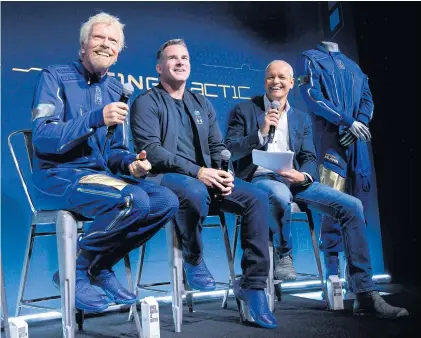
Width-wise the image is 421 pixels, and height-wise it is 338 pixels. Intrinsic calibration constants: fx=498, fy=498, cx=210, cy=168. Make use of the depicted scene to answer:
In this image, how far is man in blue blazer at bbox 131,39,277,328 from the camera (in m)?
2.19

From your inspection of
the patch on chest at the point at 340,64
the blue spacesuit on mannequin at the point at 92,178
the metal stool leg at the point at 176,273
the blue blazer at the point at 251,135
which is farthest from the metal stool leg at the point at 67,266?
the patch on chest at the point at 340,64

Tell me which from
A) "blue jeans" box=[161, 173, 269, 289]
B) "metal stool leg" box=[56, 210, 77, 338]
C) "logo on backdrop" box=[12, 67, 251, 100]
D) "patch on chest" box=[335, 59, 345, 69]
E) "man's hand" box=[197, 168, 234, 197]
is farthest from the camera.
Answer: "patch on chest" box=[335, 59, 345, 69]

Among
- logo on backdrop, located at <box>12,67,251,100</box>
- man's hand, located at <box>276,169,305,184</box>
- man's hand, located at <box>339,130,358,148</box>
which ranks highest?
logo on backdrop, located at <box>12,67,251,100</box>

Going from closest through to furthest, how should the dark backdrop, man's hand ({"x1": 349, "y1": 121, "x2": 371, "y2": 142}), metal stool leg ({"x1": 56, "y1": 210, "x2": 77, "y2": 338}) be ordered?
metal stool leg ({"x1": 56, "y1": 210, "x2": 77, "y2": 338}) → man's hand ({"x1": 349, "y1": 121, "x2": 371, "y2": 142}) → the dark backdrop

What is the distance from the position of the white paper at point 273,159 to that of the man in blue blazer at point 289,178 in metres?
0.08

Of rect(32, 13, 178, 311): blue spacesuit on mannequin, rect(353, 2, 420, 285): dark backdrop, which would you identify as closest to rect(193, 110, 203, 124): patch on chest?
rect(32, 13, 178, 311): blue spacesuit on mannequin

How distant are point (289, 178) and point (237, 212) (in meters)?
0.47

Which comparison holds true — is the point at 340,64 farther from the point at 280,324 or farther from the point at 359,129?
the point at 280,324

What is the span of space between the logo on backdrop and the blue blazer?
0.38 meters

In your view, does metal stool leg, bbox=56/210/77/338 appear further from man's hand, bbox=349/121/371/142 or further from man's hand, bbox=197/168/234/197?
man's hand, bbox=349/121/371/142

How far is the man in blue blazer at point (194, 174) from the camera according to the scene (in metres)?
2.19

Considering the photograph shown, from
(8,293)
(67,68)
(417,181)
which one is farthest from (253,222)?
(417,181)

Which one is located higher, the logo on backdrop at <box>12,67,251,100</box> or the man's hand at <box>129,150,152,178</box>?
the logo on backdrop at <box>12,67,251,100</box>

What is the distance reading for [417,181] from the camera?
11.5 ft
